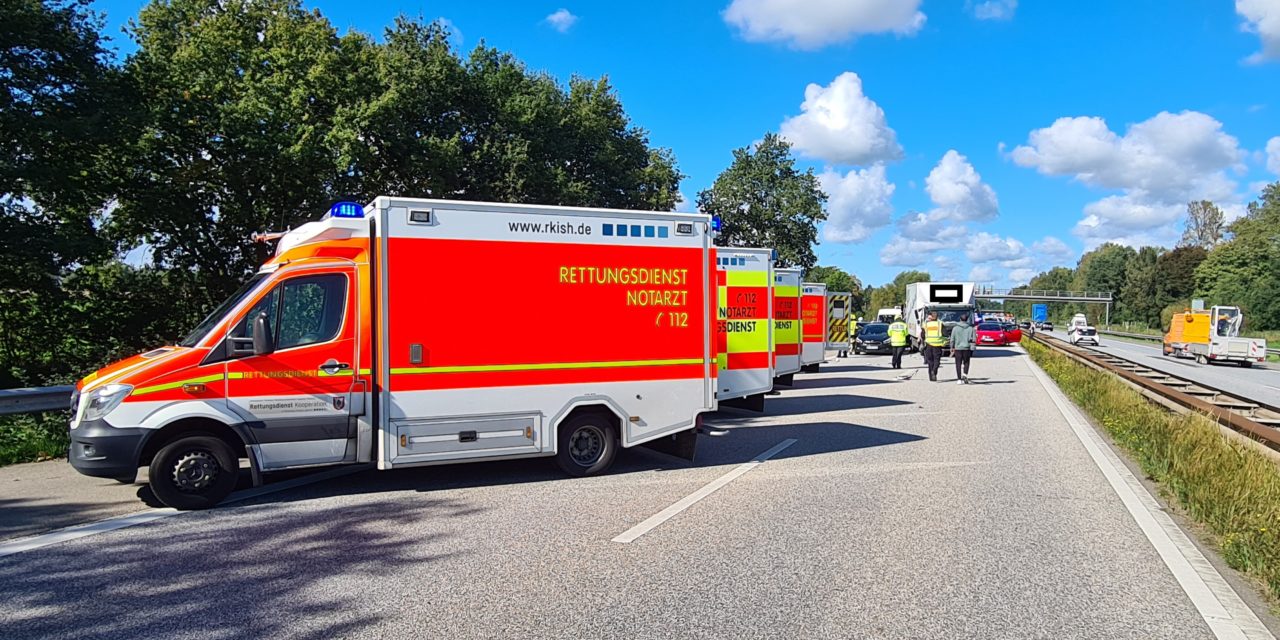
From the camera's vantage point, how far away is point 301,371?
291 inches

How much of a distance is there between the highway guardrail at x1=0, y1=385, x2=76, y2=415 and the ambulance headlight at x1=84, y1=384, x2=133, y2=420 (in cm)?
Answer: 310

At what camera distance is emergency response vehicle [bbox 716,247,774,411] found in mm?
13547

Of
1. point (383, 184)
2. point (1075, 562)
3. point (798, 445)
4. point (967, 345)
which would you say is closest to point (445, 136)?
point (383, 184)

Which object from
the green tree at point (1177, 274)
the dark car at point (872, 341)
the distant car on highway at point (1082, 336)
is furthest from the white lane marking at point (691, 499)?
the green tree at point (1177, 274)

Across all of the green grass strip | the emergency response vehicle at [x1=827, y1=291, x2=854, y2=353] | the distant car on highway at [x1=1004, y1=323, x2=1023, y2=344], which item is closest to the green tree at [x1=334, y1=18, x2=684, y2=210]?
the emergency response vehicle at [x1=827, y1=291, x2=854, y2=353]

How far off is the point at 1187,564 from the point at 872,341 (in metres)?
33.5

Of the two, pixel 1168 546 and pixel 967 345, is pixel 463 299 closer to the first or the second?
pixel 1168 546

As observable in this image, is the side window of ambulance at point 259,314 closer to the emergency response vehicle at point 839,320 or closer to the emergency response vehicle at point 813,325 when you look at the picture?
the emergency response vehicle at point 813,325

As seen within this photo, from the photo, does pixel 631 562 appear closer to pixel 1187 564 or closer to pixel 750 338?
pixel 1187 564

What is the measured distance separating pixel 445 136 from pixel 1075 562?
2496 centimetres

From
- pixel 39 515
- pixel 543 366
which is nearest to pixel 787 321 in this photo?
pixel 543 366

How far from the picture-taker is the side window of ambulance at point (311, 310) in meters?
7.42

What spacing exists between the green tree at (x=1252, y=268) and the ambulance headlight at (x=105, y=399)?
90.7 m

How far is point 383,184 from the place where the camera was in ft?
80.7
